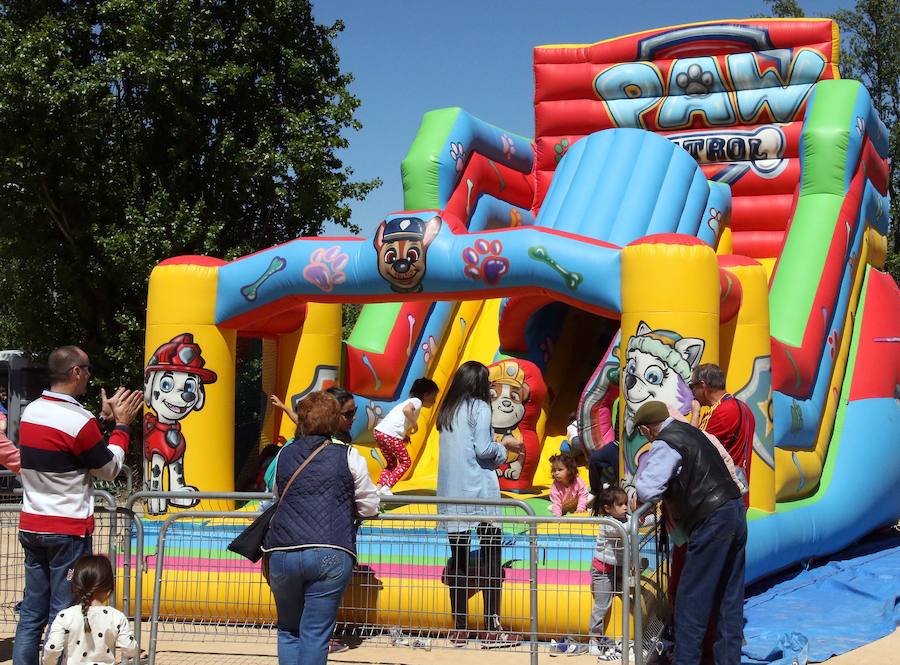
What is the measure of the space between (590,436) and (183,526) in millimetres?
3468

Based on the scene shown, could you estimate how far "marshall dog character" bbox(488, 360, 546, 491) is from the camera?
28.2 feet

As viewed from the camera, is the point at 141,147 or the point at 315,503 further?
the point at 141,147

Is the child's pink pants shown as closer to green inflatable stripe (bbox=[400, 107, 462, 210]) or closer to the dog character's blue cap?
the dog character's blue cap

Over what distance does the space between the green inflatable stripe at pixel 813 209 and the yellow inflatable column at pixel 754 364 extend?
1.06m

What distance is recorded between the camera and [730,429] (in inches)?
202

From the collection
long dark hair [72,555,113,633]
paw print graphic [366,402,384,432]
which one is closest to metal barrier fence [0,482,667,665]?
long dark hair [72,555,113,633]

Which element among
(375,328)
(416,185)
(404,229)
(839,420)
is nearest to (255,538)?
(404,229)

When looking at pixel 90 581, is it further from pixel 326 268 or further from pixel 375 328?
pixel 375 328

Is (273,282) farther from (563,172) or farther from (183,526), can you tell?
(563,172)

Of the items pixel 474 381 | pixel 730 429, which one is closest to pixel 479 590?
pixel 474 381

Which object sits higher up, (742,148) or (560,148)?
(560,148)

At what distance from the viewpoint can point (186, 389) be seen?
286 inches

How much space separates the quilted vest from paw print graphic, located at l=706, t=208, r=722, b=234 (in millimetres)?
6719

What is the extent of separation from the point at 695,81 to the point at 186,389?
6421 millimetres
